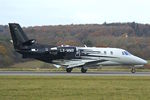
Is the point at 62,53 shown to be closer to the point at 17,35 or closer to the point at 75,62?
the point at 75,62

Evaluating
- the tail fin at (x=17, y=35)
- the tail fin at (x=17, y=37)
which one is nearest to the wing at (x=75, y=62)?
the tail fin at (x=17, y=37)

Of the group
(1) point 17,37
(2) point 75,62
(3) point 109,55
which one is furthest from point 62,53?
(3) point 109,55

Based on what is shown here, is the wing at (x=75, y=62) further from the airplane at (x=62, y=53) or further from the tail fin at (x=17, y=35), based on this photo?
the tail fin at (x=17, y=35)

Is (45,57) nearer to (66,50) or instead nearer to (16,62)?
(66,50)

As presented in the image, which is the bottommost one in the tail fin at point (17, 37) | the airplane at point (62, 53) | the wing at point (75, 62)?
the wing at point (75, 62)

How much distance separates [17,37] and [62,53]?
5616mm

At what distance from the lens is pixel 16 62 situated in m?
95.8

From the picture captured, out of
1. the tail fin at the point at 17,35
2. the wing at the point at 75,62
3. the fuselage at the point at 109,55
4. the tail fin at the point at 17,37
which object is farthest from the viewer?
the fuselage at the point at 109,55

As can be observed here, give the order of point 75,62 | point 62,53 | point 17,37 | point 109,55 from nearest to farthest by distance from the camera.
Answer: point 17,37 → point 62,53 → point 75,62 → point 109,55

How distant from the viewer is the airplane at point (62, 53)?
5472cm

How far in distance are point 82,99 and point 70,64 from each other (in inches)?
1371

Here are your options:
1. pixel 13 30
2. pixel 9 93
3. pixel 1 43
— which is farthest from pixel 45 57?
pixel 1 43

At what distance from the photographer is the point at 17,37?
55438mm

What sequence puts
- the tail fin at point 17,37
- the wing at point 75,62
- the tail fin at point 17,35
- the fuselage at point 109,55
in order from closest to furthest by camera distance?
the tail fin at point 17,37
the tail fin at point 17,35
the wing at point 75,62
the fuselage at point 109,55
